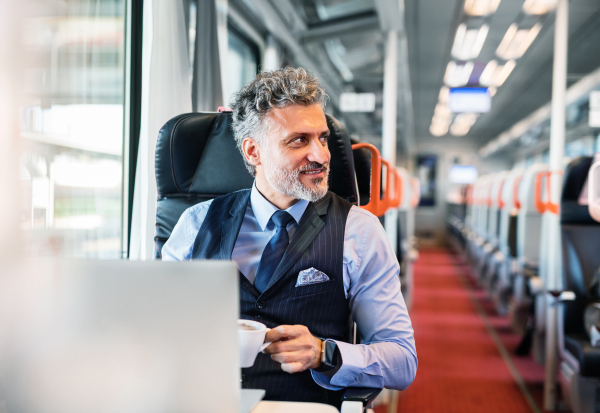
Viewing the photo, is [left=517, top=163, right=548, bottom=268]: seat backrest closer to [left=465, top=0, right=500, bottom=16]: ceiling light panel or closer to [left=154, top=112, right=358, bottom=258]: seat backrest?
[left=465, top=0, right=500, bottom=16]: ceiling light panel

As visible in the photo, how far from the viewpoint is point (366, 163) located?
1881 mm

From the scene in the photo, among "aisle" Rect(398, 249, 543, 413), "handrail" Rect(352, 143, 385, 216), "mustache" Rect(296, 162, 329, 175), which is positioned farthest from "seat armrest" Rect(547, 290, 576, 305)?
"mustache" Rect(296, 162, 329, 175)

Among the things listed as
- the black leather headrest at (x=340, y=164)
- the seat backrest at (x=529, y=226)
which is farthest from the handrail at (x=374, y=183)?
the seat backrest at (x=529, y=226)

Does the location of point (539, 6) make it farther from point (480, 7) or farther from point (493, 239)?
point (493, 239)

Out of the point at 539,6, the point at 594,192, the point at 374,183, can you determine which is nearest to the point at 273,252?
the point at 374,183

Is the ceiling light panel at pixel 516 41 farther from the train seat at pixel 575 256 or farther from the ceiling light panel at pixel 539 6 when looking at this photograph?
the train seat at pixel 575 256

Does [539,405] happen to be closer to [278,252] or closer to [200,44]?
[278,252]

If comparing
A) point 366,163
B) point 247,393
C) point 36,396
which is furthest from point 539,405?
point 36,396

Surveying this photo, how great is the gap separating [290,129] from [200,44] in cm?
161

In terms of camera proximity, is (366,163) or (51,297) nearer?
(51,297)

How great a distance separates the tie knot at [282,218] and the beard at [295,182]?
2.4 inches

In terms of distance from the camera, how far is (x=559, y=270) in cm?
348

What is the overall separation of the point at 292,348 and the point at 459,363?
3.41m

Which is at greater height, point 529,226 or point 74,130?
point 74,130
